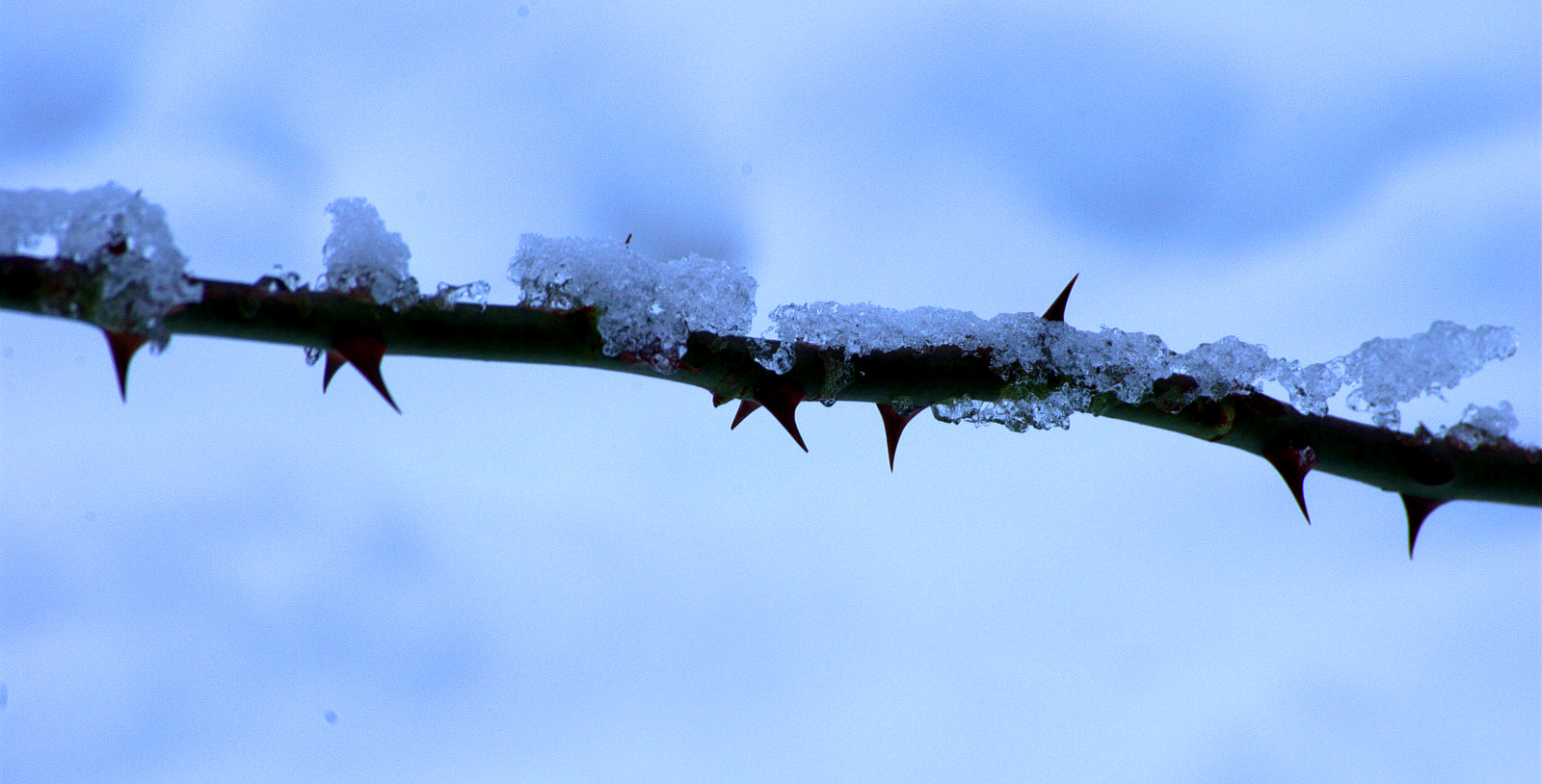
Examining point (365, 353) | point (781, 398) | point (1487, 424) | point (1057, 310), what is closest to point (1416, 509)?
point (1487, 424)

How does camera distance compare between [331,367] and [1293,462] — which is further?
[1293,462]

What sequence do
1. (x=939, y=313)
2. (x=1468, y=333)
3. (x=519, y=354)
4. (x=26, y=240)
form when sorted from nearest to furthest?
(x=26, y=240) < (x=519, y=354) < (x=939, y=313) < (x=1468, y=333)

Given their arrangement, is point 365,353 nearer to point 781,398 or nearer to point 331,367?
point 331,367

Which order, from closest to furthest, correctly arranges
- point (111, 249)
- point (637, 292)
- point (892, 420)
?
point (111, 249), point (637, 292), point (892, 420)

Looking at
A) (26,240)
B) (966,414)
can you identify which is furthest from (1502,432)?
(26,240)

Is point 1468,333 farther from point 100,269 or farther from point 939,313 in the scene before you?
point 100,269

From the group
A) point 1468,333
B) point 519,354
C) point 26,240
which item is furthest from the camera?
point 1468,333

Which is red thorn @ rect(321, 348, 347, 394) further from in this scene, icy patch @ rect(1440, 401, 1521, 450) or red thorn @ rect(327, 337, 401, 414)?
icy patch @ rect(1440, 401, 1521, 450)
